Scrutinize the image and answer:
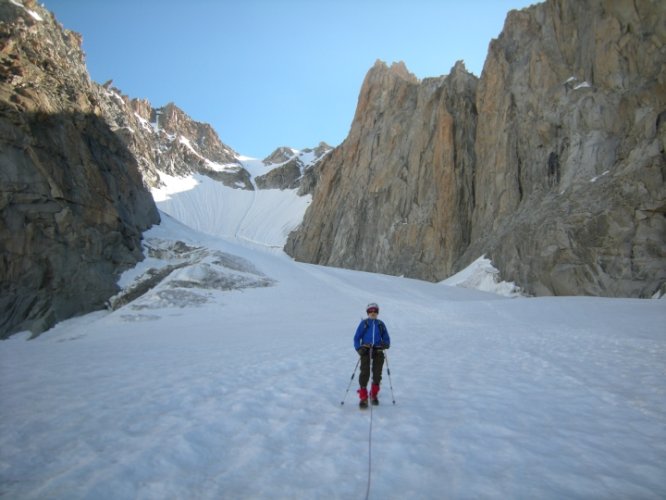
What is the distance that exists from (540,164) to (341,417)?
3109cm

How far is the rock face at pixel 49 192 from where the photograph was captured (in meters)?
24.3

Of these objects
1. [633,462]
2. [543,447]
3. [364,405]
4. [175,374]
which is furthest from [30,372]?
[633,462]

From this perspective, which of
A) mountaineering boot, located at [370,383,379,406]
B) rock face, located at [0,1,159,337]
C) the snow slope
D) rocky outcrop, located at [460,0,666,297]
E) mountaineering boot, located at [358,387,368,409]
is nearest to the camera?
the snow slope

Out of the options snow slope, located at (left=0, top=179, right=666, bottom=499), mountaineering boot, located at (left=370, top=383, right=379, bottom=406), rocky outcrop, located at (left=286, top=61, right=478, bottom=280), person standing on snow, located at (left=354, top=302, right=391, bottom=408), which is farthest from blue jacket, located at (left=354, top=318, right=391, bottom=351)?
rocky outcrop, located at (left=286, top=61, right=478, bottom=280)

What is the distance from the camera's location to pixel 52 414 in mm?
5754

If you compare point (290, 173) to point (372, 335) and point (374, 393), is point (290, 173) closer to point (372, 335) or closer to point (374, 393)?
point (372, 335)

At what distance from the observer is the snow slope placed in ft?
12.3

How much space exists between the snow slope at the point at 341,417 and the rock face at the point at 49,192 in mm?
14054

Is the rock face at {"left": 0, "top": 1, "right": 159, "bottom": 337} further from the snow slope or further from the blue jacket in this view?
the blue jacket

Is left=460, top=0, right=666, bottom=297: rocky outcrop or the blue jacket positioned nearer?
the blue jacket

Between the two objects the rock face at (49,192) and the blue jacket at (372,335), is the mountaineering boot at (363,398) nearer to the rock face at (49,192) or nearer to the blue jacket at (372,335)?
the blue jacket at (372,335)

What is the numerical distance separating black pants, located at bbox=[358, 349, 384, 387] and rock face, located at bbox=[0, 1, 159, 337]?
23.2 meters

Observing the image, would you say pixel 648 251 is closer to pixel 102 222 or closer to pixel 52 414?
pixel 52 414

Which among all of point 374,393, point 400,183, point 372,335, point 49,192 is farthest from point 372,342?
point 400,183
